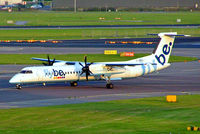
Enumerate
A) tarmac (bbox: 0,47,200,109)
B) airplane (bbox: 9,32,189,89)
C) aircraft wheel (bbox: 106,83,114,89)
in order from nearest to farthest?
tarmac (bbox: 0,47,200,109)
airplane (bbox: 9,32,189,89)
aircraft wheel (bbox: 106,83,114,89)

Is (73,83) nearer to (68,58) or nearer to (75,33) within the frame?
(68,58)

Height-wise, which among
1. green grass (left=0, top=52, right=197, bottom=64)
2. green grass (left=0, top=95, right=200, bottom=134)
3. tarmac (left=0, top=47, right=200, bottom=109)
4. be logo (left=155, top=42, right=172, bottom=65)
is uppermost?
be logo (left=155, top=42, right=172, bottom=65)

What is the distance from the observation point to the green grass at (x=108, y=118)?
31.4 metres

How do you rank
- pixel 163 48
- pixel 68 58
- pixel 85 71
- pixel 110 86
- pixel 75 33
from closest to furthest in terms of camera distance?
1. pixel 85 71
2. pixel 110 86
3. pixel 163 48
4. pixel 68 58
5. pixel 75 33

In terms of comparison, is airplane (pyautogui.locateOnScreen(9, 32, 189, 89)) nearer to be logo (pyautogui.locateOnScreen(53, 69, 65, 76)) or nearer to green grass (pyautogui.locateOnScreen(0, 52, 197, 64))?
be logo (pyautogui.locateOnScreen(53, 69, 65, 76))

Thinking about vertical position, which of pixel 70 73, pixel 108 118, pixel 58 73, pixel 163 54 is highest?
pixel 163 54

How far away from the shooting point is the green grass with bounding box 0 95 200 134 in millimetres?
31375

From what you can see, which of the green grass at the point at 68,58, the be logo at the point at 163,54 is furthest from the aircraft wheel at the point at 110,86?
the green grass at the point at 68,58

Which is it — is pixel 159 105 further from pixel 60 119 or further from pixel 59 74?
pixel 59 74

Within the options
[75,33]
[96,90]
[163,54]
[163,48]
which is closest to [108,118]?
[96,90]

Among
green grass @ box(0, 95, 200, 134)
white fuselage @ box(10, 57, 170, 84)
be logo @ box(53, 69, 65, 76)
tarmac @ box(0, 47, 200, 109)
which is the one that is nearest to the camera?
green grass @ box(0, 95, 200, 134)

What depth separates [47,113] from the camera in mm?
38812

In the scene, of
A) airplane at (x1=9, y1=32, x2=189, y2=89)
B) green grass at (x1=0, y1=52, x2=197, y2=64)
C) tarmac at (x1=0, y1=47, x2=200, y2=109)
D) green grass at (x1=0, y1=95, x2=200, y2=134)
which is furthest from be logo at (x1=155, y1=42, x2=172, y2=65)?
green grass at (x1=0, y1=52, x2=197, y2=64)

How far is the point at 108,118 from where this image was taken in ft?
119
